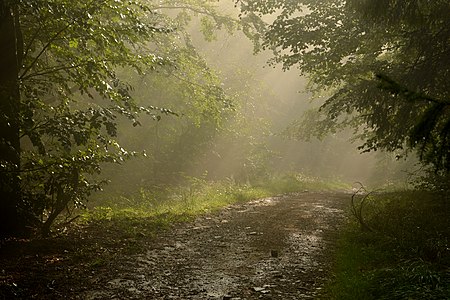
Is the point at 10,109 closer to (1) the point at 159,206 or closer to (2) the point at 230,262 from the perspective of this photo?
(2) the point at 230,262

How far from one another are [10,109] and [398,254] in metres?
8.10

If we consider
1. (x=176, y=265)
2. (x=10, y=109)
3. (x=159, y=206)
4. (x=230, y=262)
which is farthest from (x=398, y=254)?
(x=159, y=206)

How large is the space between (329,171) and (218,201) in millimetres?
39761

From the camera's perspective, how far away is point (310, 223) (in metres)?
12.8

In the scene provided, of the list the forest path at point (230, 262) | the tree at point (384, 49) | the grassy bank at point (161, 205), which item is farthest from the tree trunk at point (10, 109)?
the tree at point (384, 49)

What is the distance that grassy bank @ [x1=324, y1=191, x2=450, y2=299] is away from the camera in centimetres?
575

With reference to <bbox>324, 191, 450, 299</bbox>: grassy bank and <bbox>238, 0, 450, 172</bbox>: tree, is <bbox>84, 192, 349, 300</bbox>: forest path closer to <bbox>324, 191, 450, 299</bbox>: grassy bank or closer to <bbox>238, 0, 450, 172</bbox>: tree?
<bbox>324, 191, 450, 299</bbox>: grassy bank

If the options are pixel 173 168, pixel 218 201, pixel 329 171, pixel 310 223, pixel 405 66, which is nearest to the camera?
pixel 405 66

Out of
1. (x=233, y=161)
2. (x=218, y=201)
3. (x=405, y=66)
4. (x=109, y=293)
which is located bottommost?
(x=109, y=293)

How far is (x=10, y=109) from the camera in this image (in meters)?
7.64

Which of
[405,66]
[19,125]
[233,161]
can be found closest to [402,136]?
[405,66]

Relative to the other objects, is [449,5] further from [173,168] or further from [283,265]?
[173,168]

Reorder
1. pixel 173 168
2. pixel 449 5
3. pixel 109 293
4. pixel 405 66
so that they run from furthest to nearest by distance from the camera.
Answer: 1. pixel 173 168
2. pixel 405 66
3. pixel 449 5
4. pixel 109 293

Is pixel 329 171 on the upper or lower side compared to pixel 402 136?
upper
